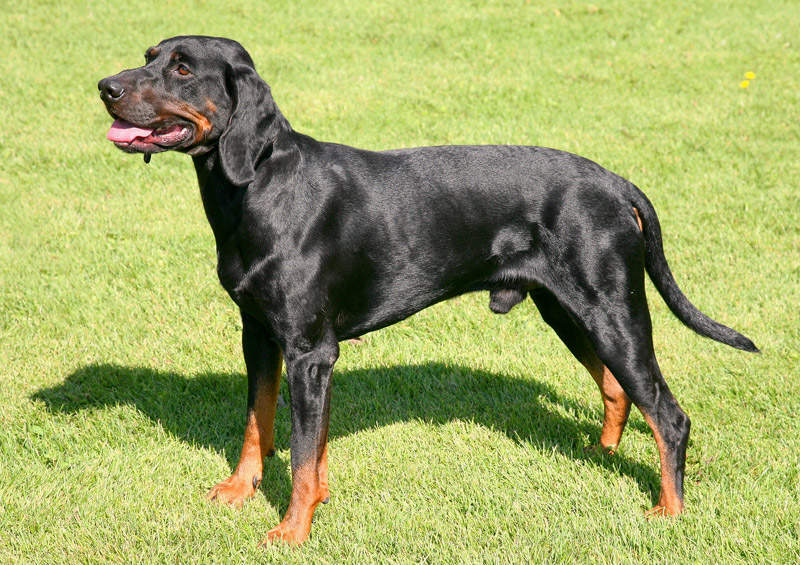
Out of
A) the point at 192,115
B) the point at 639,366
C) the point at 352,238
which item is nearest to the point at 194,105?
the point at 192,115

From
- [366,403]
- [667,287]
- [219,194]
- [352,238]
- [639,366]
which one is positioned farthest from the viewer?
[366,403]

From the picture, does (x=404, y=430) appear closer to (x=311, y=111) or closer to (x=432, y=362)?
(x=432, y=362)

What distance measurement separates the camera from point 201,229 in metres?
7.10

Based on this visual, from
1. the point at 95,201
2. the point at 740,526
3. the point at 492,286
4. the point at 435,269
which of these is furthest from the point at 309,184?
the point at 95,201

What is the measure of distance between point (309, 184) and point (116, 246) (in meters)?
3.65

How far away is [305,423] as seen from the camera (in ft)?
12.0

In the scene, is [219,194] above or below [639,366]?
above

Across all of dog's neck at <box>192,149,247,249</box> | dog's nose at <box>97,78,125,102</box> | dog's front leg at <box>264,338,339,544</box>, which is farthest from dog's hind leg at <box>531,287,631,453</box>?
dog's nose at <box>97,78,125,102</box>

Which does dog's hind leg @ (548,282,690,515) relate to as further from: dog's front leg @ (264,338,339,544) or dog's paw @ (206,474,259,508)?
dog's paw @ (206,474,259,508)

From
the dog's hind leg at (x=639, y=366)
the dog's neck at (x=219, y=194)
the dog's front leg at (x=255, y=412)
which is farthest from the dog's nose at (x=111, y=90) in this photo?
the dog's hind leg at (x=639, y=366)

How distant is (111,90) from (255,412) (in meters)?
1.61

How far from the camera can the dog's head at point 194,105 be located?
3.38 metres

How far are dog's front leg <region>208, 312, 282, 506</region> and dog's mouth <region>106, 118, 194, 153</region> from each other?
93 centimetres

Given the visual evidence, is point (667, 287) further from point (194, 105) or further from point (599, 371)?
point (194, 105)
